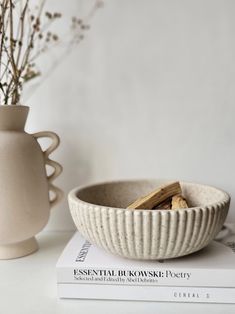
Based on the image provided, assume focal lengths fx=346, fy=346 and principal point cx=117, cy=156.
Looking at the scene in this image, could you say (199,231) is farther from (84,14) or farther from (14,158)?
(84,14)

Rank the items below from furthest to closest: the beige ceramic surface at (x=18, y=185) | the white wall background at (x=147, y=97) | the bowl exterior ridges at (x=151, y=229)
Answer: the white wall background at (x=147, y=97)
the beige ceramic surface at (x=18, y=185)
the bowl exterior ridges at (x=151, y=229)

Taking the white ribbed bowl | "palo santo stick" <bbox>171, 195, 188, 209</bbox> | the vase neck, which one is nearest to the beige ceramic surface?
the vase neck

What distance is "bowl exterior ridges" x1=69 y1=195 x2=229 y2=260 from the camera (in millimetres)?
399

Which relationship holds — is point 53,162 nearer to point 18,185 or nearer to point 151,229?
point 18,185

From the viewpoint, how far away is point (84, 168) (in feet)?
2.27

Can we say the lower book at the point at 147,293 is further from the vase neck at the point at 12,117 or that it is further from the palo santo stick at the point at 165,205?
the vase neck at the point at 12,117

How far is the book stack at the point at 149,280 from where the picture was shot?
42 centimetres

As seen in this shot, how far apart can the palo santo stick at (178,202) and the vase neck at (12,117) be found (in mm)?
269

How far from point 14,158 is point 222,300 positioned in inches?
13.7

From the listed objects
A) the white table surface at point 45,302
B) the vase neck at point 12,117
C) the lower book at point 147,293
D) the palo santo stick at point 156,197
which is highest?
the vase neck at point 12,117

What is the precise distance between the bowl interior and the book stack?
0.39 ft

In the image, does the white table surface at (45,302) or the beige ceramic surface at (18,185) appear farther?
the beige ceramic surface at (18,185)

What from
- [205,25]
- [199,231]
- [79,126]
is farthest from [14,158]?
[205,25]

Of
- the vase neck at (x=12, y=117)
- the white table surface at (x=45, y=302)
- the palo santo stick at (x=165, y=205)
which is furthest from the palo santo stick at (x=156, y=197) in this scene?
the vase neck at (x=12, y=117)
